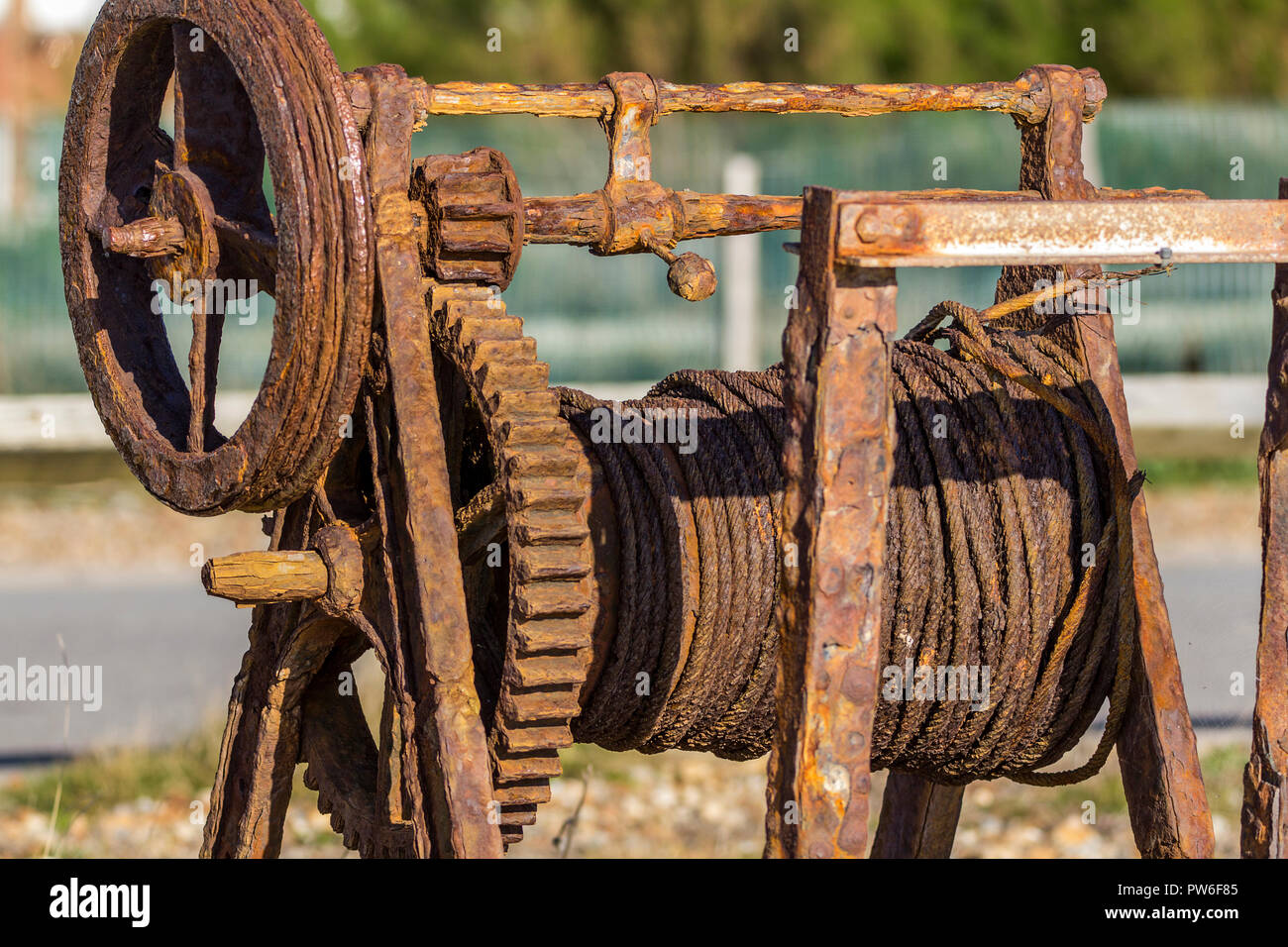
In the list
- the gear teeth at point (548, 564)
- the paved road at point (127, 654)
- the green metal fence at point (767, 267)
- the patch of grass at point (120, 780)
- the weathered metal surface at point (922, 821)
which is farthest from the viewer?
the green metal fence at point (767, 267)

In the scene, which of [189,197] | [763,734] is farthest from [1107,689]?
[189,197]

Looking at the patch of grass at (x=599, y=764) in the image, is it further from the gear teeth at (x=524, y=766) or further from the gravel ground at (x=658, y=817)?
the gear teeth at (x=524, y=766)

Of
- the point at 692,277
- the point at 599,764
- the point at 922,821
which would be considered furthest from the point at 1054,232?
the point at 599,764

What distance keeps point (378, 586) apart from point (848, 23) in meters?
16.1

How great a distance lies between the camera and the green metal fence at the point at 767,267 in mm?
12023

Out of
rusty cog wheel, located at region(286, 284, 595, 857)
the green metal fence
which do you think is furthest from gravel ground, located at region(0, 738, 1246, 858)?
the green metal fence

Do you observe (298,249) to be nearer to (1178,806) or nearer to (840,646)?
(840,646)

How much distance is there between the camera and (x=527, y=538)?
331cm

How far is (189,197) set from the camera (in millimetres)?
3828

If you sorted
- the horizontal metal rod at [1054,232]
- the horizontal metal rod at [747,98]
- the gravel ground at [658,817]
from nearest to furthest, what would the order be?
the horizontal metal rod at [1054,232] → the horizontal metal rod at [747,98] → the gravel ground at [658,817]

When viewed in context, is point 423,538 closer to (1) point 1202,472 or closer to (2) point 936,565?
(2) point 936,565

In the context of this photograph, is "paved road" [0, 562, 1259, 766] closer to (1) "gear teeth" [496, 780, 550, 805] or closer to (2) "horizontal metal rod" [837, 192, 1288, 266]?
(1) "gear teeth" [496, 780, 550, 805]

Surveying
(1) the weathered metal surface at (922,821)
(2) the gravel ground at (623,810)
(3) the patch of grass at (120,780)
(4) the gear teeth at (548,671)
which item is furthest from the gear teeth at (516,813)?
(3) the patch of grass at (120,780)

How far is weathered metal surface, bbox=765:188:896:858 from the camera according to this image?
278 cm
